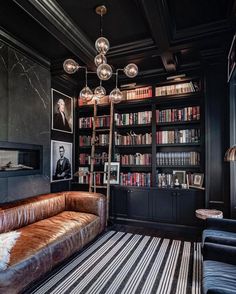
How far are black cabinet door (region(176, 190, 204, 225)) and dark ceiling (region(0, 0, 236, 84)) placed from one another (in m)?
2.31

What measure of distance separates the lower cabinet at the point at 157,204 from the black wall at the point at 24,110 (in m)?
1.46

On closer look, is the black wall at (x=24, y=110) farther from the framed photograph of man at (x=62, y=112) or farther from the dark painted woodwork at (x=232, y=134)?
the dark painted woodwork at (x=232, y=134)

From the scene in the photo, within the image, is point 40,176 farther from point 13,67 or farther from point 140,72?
point 140,72

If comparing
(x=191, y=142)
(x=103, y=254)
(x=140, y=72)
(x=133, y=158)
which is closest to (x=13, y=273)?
(x=103, y=254)

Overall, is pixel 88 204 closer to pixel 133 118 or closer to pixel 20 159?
pixel 20 159

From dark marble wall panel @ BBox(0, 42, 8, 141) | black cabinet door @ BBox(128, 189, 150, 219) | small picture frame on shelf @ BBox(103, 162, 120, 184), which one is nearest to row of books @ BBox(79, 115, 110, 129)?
small picture frame on shelf @ BBox(103, 162, 120, 184)

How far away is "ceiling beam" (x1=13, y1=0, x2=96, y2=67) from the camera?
218cm

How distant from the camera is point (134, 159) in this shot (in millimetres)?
4121

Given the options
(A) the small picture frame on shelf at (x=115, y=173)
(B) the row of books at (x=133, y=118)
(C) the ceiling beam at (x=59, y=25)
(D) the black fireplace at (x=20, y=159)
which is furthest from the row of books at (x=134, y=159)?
(C) the ceiling beam at (x=59, y=25)

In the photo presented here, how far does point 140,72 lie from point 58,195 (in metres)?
2.83

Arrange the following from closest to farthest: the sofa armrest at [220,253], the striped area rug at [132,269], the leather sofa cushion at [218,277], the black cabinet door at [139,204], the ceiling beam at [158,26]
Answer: the leather sofa cushion at [218,277]
the sofa armrest at [220,253]
the striped area rug at [132,269]
the ceiling beam at [158,26]
the black cabinet door at [139,204]

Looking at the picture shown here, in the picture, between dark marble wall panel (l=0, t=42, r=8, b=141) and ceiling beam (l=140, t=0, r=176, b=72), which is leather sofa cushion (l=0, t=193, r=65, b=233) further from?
ceiling beam (l=140, t=0, r=176, b=72)

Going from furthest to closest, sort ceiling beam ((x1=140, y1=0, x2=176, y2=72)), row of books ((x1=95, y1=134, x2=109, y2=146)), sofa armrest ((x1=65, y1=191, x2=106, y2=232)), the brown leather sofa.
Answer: row of books ((x1=95, y1=134, x2=109, y2=146)), sofa armrest ((x1=65, y1=191, x2=106, y2=232)), ceiling beam ((x1=140, y1=0, x2=176, y2=72)), the brown leather sofa

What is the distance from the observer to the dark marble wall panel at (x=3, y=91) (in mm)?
2770
